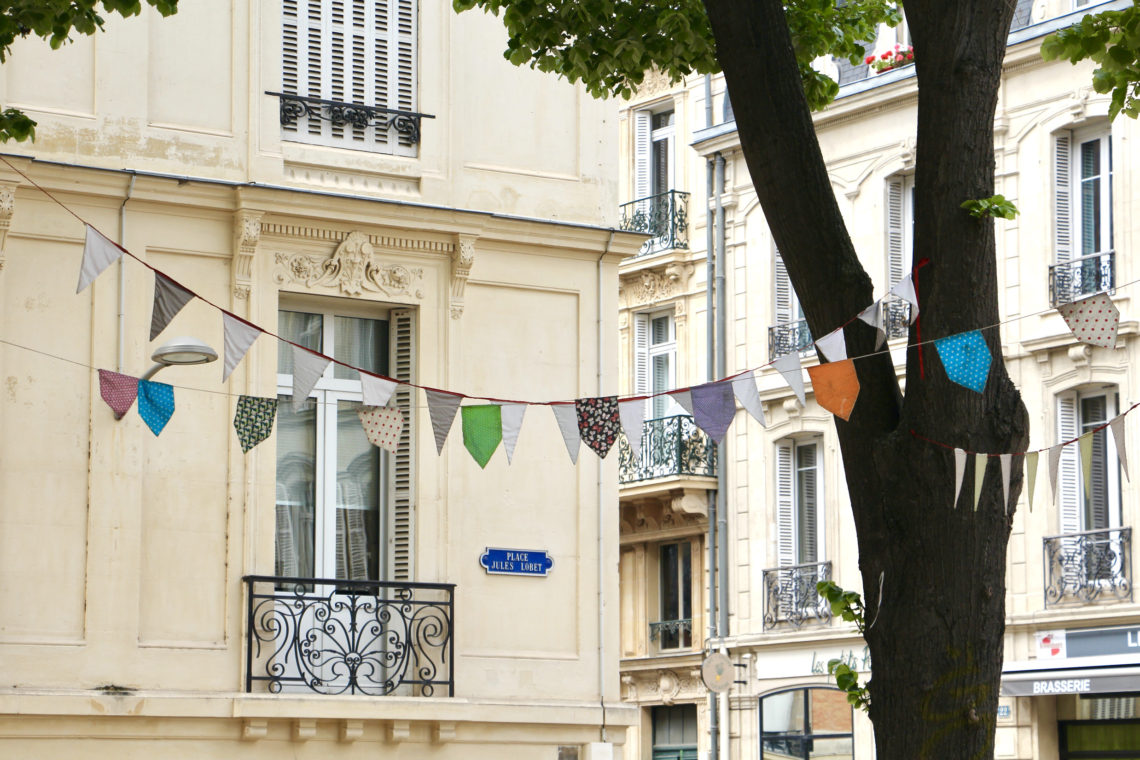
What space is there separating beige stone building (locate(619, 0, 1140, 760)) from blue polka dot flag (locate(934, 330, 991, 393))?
16.7 m

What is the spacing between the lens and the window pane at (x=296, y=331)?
14.2 m

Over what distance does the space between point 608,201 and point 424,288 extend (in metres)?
1.69

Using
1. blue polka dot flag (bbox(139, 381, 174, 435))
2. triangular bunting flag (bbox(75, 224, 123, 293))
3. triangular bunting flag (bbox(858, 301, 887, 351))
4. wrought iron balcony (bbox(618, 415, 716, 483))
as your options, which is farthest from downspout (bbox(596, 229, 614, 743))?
wrought iron balcony (bbox(618, 415, 716, 483))

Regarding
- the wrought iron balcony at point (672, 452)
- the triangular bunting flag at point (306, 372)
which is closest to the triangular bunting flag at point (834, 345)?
the triangular bunting flag at point (306, 372)

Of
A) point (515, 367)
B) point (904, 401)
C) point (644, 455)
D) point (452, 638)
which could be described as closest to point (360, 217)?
point (515, 367)

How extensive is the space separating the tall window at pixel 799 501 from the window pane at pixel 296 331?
1584 cm

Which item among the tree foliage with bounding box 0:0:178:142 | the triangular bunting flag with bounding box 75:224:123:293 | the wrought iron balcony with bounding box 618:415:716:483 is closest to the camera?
the tree foliage with bounding box 0:0:178:142

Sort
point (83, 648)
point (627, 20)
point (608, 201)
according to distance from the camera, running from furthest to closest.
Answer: point (608, 201) < point (83, 648) < point (627, 20)

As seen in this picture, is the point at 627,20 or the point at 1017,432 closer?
the point at 1017,432

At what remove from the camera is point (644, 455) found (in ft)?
104

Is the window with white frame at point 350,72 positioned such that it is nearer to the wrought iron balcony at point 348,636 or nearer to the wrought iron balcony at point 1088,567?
the wrought iron balcony at point 348,636

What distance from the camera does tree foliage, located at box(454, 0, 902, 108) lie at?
35.8 feet

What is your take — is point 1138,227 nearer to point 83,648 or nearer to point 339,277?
point 339,277

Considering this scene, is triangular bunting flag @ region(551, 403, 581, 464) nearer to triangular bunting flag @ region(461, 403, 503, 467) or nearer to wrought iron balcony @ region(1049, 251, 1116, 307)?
triangular bunting flag @ region(461, 403, 503, 467)
